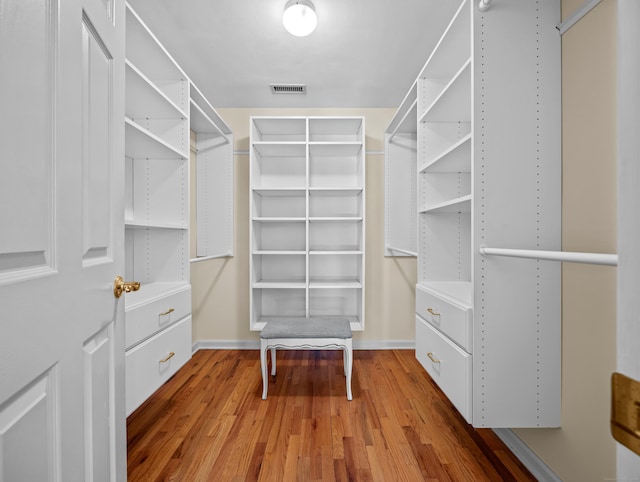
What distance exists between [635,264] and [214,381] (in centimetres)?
261

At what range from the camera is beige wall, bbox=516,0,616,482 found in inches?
44.2

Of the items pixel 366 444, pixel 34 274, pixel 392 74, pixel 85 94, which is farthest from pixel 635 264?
pixel 392 74

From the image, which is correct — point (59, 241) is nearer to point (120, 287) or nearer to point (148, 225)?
point (120, 287)

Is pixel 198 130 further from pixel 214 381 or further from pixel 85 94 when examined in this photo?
pixel 85 94

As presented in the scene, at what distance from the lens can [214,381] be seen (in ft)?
8.11

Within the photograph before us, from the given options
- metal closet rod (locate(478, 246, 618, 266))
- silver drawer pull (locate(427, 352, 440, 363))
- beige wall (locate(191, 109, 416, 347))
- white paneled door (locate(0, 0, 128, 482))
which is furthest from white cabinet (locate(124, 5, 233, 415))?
metal closet rod (locate(478, 246, 618, 266))

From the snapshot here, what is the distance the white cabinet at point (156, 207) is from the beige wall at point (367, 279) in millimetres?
826

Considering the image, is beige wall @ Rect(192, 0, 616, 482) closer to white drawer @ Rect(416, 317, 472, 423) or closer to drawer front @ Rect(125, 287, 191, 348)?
white drawer @ Rect(416, 317, 472, 423)

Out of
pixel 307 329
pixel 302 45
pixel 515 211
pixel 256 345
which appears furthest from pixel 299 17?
pixel 256 345

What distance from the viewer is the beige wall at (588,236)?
112cm

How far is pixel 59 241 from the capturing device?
629 millimetres

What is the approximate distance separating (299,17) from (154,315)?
5.82 ft

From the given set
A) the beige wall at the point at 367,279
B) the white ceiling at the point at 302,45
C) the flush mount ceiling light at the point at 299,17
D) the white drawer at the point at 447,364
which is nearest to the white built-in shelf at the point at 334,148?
the beige wall at the point at 367,279

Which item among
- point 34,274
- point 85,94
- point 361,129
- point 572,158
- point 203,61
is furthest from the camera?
point 361,129
